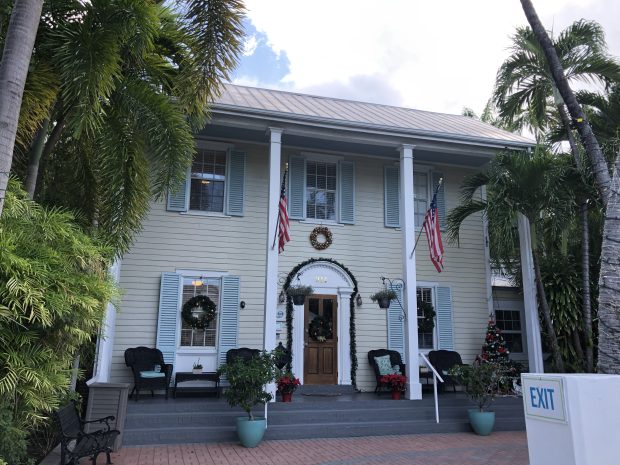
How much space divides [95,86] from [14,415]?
11.5ft

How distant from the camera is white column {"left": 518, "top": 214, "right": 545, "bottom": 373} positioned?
10180 mm

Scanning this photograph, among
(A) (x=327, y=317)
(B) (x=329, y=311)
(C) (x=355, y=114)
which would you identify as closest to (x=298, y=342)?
(A) (x=327, y=317)

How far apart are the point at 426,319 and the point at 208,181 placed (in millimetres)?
Answer: 5946

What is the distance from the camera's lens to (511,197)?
31.7 feet

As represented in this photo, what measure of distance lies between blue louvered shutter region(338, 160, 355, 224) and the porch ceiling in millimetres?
383

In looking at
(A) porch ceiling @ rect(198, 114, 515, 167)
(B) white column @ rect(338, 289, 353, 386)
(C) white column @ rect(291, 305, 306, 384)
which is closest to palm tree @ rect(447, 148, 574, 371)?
(A) porch ceiling @ rect(198, 114, 515, 167)

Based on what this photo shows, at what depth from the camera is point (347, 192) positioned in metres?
11.4

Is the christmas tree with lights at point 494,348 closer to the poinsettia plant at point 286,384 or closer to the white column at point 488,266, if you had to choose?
the white column at point 488,266

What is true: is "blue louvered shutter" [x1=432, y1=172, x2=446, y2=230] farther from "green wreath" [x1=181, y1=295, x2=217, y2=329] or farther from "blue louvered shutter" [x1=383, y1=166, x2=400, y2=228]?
"green wreath" [x1=181, y1=295, x2=217, y2=329]

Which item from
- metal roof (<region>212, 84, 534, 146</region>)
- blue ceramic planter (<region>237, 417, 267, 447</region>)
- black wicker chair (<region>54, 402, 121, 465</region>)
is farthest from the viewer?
metal roof (<region>212, 84, 534, 146</region>)

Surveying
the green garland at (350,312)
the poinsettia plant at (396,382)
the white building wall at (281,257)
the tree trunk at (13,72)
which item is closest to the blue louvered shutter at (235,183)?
the white building wall at (281,257)

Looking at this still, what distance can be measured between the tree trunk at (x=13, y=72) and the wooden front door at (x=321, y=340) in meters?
7.23

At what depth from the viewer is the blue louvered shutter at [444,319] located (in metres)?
11.2

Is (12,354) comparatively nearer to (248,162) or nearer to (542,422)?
(542,422)
